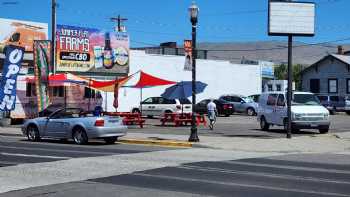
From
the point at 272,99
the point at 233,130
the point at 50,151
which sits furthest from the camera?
the point at 233,130

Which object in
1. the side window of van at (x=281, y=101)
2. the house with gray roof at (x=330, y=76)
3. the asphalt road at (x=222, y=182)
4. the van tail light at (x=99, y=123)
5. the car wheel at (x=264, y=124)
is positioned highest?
the house with gray roof at (x=330, y=76)

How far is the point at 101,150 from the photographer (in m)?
19.8

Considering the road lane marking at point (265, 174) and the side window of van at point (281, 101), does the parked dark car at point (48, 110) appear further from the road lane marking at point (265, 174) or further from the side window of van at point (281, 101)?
the road lane marking at point (265, 174)

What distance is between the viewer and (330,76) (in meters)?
65.1

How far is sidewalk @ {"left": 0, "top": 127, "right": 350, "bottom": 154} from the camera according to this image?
2037 cm

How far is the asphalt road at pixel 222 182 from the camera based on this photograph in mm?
10750

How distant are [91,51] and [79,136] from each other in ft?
71.3

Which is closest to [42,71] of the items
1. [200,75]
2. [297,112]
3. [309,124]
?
[297,112]

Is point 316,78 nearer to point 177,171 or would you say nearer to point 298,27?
point 298,27

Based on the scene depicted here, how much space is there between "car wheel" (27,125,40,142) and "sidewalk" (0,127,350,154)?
3281mm

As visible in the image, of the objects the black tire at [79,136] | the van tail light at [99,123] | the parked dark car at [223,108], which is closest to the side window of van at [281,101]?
the van tail light at [99,123]

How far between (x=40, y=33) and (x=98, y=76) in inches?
205

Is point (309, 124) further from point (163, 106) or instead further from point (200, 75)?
point (200, 75)

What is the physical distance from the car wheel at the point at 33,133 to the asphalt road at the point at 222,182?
35.4 ft
